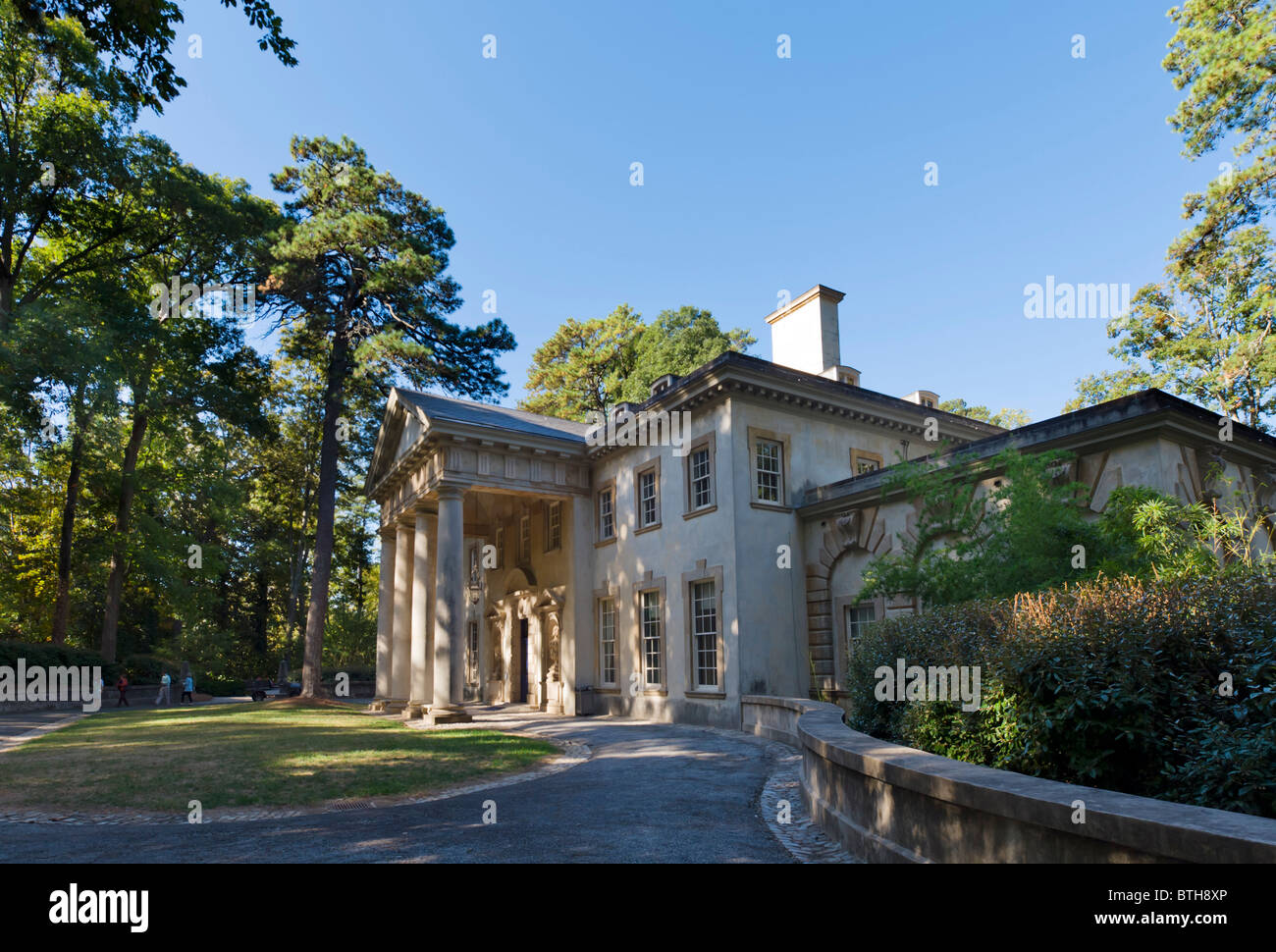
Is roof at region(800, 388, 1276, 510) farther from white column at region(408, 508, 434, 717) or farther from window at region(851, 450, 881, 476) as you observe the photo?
white column at region(408, 508, 434, 717)

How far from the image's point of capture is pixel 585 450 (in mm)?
23891

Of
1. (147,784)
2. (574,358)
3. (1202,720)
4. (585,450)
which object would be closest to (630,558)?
(585,450)

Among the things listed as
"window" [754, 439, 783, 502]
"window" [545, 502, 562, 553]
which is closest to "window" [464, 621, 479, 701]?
"window" [545, 502, 562, 553]

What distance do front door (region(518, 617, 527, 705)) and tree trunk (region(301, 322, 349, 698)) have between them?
289 inches

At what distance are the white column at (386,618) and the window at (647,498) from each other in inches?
464

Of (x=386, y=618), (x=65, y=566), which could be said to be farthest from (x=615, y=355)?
(x=65, y=566)

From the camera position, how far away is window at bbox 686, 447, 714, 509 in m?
19.4

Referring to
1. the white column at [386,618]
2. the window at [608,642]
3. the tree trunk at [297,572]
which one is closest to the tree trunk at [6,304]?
the white column at [386,618]

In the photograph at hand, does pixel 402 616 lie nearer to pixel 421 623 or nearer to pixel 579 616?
pixel 421 623

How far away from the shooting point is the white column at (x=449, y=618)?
20531 mm

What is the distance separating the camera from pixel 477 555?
105ft

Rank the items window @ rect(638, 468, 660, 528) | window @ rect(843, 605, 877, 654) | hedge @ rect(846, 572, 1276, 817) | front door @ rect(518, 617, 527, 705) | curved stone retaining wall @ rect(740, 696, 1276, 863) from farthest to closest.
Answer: front door @ rect(518, 617, 527, 705)
window @ rect(638, 468, 660, 528)
window @ rect(843, 605, 877, 654)
hedge @ rect(846, 572, 1276, 817)
curved stone retaining wall @ rect(740, 696, 1276, 863)

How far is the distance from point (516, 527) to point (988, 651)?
2308 centimetres
